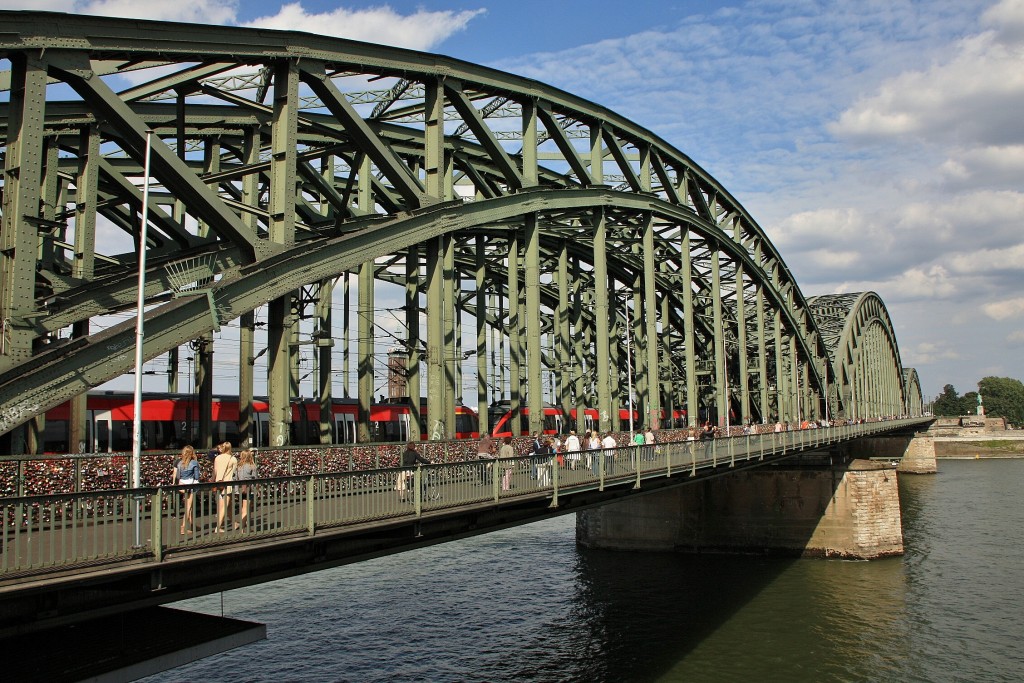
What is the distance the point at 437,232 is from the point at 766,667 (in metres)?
16.1

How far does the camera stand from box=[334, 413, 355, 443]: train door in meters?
40.1

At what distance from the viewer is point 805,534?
44.5 metres

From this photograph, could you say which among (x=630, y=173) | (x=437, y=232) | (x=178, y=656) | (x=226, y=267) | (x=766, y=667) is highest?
(x=630, y=173)

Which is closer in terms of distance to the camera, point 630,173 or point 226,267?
point 226,267

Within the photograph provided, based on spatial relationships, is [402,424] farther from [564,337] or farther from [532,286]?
[532,286]

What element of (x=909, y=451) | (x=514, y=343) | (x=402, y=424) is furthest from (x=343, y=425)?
(x=909, y=451)

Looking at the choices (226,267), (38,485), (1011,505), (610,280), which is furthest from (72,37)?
(1011,505)

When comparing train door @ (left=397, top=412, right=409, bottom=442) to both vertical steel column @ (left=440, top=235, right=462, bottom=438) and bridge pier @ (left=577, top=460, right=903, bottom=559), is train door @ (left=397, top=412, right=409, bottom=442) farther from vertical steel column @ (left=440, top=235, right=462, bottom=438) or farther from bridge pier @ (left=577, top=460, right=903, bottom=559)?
vertical steel column @ (left=440, top=235, right=462, bottom=438)

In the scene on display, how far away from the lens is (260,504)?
39.9ft

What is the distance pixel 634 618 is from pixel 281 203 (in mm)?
20839

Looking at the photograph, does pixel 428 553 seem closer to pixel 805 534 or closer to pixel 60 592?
pixel 805 534

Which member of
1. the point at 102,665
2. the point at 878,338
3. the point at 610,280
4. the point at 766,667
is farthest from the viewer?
the point at 878,338

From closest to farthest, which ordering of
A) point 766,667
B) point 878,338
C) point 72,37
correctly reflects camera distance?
point 72,37 → point 766,667 → point 878,338

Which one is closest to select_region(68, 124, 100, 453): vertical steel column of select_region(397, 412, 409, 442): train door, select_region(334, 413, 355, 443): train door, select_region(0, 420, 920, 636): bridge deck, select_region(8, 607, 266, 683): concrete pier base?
select_region(0, 420, 920, 636): bridge deck
